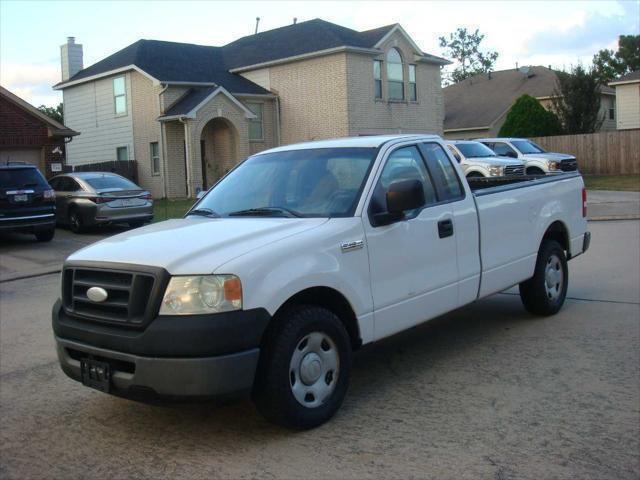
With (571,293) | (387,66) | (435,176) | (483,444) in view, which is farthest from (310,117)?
(483,444)

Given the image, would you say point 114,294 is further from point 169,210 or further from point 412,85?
point 412,85

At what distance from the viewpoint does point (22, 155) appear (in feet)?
76.6

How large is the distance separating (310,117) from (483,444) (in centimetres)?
2756

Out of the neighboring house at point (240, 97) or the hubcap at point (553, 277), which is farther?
the neighboring house at point (240, 97)

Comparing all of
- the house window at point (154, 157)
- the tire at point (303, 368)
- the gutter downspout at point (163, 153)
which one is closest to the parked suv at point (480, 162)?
the gutter downspout at point (163, 153)

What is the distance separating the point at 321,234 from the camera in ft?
16.0

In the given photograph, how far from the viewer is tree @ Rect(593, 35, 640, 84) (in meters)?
74.2

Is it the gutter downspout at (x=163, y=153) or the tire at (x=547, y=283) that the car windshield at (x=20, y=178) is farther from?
the gutter downspout at (x=163, y=153)

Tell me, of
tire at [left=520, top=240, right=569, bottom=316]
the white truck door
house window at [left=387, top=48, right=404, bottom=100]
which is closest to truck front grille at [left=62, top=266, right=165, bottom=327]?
the white truck door

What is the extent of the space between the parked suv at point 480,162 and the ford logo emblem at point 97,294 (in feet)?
57.8

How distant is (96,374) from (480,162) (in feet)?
62.1

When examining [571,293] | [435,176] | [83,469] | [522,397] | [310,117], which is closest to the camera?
[83,469]

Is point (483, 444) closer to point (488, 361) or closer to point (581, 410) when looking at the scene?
point (581, 410)

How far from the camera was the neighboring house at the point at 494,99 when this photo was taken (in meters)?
43.8
